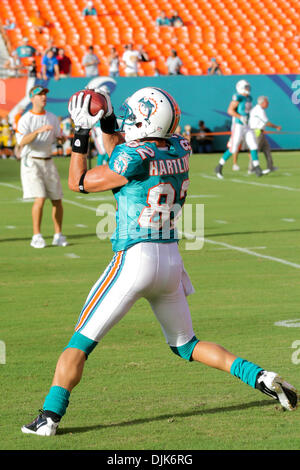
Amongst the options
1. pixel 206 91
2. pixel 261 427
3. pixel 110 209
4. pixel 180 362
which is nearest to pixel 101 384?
pixel 180 362

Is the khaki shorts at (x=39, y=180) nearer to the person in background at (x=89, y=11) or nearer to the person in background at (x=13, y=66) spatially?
the person in background at (x=13, y=66)

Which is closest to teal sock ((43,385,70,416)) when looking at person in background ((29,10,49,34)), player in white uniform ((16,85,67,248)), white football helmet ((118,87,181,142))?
white football helmet ((118,87,181,142))

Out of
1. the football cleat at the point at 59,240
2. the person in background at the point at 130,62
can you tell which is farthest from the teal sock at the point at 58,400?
the person in background at the point at 130,62

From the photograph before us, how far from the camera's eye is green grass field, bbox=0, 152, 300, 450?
5164 millimetres

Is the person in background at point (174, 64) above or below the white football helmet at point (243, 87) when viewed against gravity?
above

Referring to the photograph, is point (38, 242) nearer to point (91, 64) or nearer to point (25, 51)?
point (91, 64)

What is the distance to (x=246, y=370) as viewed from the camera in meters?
5.22

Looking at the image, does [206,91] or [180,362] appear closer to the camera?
[180,362]

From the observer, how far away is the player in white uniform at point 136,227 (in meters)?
5.01

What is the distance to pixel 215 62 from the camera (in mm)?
30875

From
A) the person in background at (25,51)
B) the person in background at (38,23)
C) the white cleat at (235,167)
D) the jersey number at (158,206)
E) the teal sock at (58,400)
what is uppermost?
the person in background at (38,23)

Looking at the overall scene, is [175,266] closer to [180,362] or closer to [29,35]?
[180,362]

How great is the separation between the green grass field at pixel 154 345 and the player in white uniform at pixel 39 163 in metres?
0.51

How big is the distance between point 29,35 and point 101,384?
1077 inches
